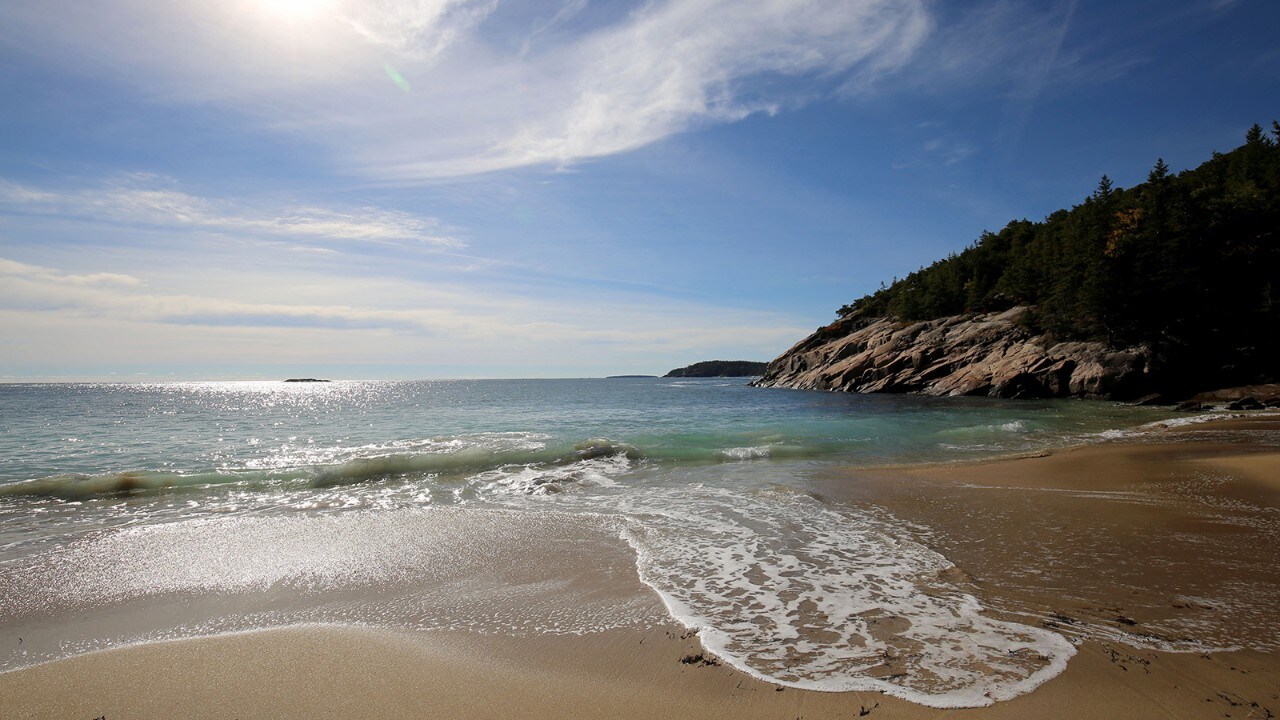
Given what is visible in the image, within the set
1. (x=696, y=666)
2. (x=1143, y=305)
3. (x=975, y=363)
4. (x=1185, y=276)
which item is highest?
(x=1185, y=276)

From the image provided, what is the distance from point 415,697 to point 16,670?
3721mm

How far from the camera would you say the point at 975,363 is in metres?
48.3

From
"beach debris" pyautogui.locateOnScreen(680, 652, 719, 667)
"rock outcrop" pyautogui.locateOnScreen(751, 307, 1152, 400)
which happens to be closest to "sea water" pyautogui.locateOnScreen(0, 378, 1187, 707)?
"beach debris" pyautogui.locateOnScreen(680, 652, 719, 667)

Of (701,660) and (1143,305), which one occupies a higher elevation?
(1143,305)

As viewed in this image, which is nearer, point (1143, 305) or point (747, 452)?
point (747, 452)

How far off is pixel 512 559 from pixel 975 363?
51893 mm

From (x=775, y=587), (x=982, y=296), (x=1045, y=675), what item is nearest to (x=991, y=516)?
(x=775, y=587)

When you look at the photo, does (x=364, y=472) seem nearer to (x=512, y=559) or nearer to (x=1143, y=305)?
A: (x=512, y=559)

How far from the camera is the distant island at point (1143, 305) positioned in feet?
116

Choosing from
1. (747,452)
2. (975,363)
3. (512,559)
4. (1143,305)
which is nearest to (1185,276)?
(1143,305)

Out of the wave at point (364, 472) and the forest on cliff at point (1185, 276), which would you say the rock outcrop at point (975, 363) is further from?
the wave at point (364, 472)

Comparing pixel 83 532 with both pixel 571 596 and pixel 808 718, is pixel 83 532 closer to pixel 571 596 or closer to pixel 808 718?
pixel 571 596

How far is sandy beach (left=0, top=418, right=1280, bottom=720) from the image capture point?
3785mm

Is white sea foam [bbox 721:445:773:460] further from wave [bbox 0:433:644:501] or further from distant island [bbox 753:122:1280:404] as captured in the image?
distant island [bbox 753:122:1280:404]
